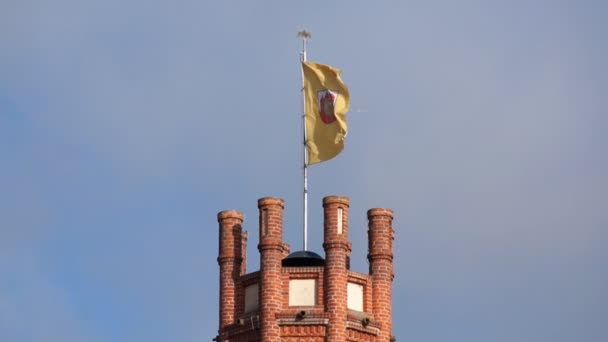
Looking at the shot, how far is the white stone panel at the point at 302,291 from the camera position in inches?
2537

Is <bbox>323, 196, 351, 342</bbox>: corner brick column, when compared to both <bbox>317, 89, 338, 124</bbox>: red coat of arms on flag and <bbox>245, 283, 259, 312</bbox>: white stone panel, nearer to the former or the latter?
<bbox>245, 283, 259, 312</bbox>: white stone panel

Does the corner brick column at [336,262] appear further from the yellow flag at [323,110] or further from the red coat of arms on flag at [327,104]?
the red coat of arms on flag at [327,104]

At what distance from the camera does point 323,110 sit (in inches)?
2682

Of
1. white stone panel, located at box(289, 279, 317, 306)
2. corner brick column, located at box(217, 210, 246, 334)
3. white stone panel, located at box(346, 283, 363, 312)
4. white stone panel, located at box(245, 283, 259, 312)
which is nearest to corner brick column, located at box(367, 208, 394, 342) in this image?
white stone panel, located at box(346, 283, 363, 312)

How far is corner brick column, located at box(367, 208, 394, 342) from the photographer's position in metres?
65.3

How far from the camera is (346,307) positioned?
64.3 m

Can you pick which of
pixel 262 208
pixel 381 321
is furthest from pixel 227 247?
pixel 381 321

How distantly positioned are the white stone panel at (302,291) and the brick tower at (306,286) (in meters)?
0.04

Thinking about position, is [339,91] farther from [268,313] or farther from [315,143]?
[268,313]

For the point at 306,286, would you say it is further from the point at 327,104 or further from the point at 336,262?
the point at 327,104

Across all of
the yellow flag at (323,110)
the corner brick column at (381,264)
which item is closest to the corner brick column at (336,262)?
the corner brick column at (381,264)

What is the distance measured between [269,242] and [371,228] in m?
3.97

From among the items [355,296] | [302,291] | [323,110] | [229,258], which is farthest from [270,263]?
[323,110]

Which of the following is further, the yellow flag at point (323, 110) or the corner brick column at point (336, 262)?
the yellow flag at point (323, 110)
